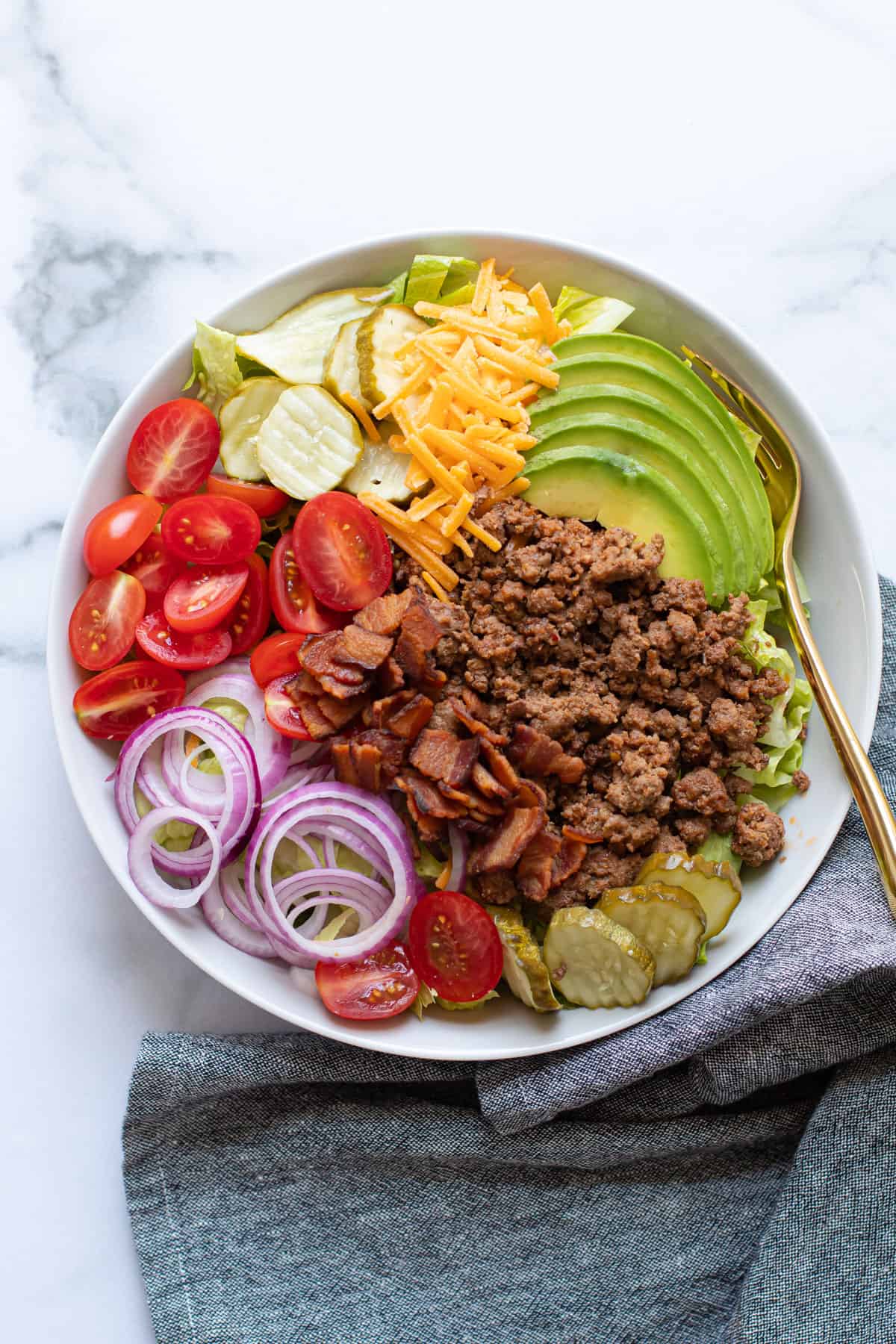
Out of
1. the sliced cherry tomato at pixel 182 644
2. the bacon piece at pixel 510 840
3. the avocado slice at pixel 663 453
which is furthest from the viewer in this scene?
the sliced cherry tomato at pixel 182 644

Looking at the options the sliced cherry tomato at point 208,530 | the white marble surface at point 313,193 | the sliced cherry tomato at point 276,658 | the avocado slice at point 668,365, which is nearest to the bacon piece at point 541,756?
the sliced cherry tomato at point 276,658

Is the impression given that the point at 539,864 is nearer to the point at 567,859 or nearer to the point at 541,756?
the point at 567,859

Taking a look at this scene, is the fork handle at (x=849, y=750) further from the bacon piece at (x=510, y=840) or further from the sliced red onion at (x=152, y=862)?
the sliced red onion at (x=152, y=862)

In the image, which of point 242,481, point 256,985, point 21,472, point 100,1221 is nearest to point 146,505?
point 242,481

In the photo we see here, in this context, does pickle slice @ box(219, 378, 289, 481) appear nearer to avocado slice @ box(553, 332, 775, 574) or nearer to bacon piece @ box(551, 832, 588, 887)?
avocado slice @ box(553, 332, 775, 574)

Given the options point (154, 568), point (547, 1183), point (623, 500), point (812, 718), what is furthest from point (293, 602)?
point (547, 1183)

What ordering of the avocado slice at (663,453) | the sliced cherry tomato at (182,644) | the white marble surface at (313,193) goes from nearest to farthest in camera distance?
the avocado slice at (663,453)
the sliced cherry tomato at (182,644)
the white marble surface at (313,193)

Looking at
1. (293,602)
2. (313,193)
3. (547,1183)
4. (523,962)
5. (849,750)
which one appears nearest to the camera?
(523,962)

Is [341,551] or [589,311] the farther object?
[589,311]
